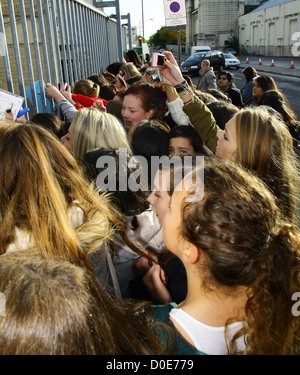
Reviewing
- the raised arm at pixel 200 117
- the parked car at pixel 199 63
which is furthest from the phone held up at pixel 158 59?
the parked car at pixel 199 63

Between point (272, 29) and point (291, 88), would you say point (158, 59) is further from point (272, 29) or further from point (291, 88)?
point (272, 29)

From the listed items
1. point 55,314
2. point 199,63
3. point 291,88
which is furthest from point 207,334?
point 199,63

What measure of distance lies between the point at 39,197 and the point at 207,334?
0.84 metres

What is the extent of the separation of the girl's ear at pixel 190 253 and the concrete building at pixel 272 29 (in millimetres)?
34006

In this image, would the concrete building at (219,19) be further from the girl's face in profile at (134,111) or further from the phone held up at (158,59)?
the girl's face in profile at (134,111)

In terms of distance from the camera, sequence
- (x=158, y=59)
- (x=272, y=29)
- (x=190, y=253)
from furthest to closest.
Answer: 1. (x=272, y=29)
2. (x=158, y=59)
3. (x=190, y=253)

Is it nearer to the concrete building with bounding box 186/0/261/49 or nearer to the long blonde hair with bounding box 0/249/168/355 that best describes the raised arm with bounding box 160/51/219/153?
the long blonde hair with bounding box 0/249/168/355

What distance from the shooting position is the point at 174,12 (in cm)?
598

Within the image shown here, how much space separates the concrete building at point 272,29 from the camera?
31719 millimetres

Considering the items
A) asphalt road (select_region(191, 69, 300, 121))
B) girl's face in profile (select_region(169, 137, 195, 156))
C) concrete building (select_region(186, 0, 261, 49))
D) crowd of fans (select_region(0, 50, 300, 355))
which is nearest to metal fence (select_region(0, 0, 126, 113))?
crowd of fans (select_region(0, 50, 300, 355))

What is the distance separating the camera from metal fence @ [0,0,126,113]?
7.60ft

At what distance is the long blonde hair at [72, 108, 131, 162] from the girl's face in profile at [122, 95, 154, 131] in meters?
0.80

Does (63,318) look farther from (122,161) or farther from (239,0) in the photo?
(239,0)

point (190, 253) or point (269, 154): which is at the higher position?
point (269, 154)
